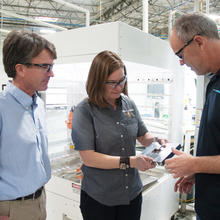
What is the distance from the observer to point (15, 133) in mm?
956

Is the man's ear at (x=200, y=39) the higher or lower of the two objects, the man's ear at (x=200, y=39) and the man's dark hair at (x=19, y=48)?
the higher

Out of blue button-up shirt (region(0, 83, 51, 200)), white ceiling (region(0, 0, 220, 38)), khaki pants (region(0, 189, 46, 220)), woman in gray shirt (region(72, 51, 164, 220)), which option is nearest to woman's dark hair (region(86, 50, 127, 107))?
woman in gray shirt (region(72, 51, 164, 220))

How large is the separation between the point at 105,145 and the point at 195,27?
0.76m

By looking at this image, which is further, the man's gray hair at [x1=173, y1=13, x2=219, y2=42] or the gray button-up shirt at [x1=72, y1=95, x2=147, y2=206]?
the gray button-up shirt at [x1=72, y1=95, x2=147, y2=206]

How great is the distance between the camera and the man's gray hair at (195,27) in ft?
3.25

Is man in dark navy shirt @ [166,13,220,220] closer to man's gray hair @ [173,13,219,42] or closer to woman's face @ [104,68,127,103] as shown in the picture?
man's gray hair @ [173,13,219,42]

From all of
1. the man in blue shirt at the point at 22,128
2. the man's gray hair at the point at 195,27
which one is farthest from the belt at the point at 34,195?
the man's gray hair at the point at 195,27

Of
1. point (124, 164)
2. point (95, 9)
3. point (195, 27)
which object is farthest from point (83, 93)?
point (95, 9)

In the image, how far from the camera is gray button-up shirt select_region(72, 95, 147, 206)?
3.96ft

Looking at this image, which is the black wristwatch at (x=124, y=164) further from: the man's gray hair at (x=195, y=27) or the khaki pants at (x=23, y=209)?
the man's gray hair at (x=195, y=27)

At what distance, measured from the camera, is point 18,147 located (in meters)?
0.96

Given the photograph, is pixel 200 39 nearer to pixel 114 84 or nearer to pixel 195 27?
pixel 195 27

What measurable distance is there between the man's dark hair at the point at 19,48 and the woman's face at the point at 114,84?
42 cm

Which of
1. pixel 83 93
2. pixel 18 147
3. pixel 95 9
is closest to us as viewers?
pixel 18 147
